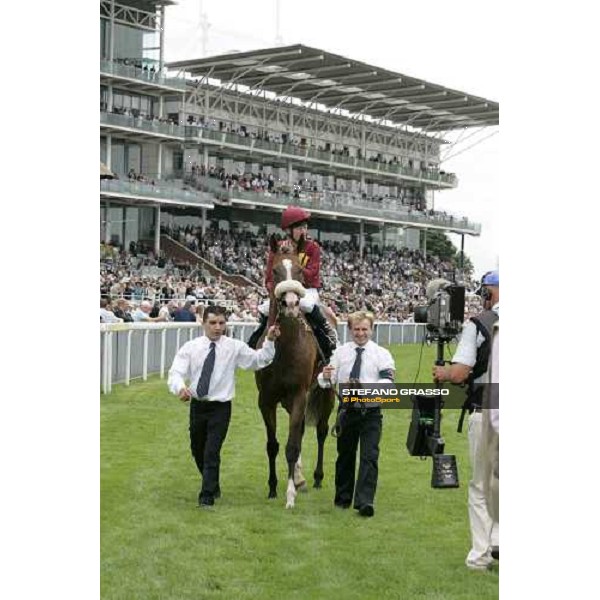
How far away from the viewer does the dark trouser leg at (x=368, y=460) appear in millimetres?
7598

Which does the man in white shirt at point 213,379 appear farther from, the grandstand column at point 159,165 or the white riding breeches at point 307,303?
the grandstand column at point 159,165

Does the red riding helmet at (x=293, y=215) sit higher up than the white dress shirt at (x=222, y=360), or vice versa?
the red riding helmet at (x=293, y=215)

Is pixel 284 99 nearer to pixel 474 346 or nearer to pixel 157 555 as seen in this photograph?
pixel 474 346

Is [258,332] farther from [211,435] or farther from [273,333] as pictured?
[211,435]

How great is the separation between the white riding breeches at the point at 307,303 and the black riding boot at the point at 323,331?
0.16 ft

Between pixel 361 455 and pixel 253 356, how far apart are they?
796 millimetres

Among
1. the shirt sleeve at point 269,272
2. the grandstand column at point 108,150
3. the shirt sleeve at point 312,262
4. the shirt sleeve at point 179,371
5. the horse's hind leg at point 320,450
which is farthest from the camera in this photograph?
the horse's hind leg at point 320,450

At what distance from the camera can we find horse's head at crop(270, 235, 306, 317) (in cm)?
716

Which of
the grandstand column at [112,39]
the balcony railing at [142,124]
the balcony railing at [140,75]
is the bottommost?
the balcony railing at [142,124]

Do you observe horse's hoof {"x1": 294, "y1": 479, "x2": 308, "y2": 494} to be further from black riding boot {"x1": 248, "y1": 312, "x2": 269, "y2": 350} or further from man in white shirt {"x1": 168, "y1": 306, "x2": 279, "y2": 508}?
black riding boot {"x1": 248, "y1": 312, "x2": 269, "y2": 350}

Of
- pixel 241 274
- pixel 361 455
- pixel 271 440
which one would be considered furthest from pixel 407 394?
pixel 271 440

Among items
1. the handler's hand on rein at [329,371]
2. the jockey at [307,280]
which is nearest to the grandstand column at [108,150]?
the jockey at [307,280]

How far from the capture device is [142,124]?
690 cm
